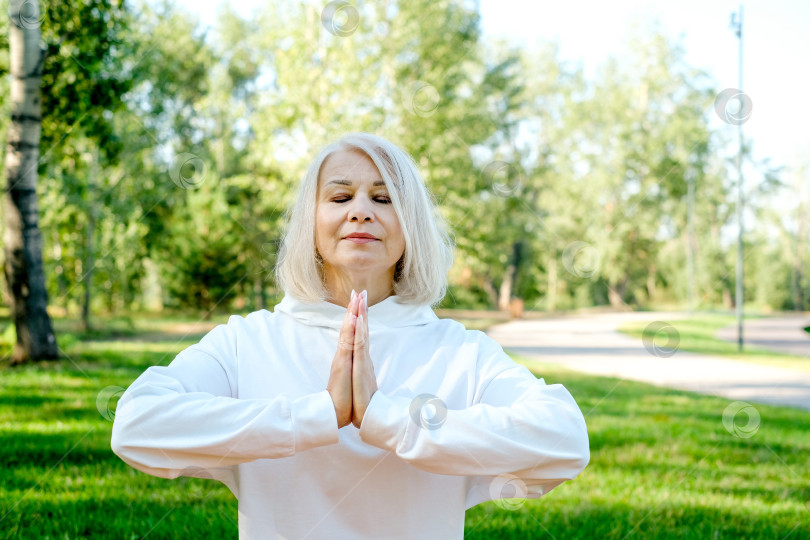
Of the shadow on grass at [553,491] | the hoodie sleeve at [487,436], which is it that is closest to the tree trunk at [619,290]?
the shadow on grass at [553,491]

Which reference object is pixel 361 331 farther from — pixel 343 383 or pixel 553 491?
pixel 553 491

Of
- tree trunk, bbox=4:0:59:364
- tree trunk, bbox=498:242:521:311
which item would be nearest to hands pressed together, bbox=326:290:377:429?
tree trunk, bbox=4:0:59:364

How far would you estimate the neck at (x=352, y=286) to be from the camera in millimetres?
1967

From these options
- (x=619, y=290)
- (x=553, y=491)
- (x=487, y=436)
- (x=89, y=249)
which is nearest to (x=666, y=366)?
(x=553, y=491)

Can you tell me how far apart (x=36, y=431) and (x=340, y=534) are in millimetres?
4082

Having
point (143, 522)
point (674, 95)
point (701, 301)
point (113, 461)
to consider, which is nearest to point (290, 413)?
point (143, 522)

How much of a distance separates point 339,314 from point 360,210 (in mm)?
328

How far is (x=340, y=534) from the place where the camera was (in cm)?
167

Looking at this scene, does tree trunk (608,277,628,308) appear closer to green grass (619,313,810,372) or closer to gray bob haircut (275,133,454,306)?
green grass (619,313,810,372)

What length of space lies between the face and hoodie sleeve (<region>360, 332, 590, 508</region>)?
47 centimetres

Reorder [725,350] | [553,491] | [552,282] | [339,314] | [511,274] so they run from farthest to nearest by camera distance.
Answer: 1. [552,282]
2. [511,274]
3. [725,350]
4. [553,491]
5. [339,314]

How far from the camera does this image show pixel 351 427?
1.73 metres

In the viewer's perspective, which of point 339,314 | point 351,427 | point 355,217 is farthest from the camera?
point 339,314

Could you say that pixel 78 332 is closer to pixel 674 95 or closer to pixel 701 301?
pixel 674 95
